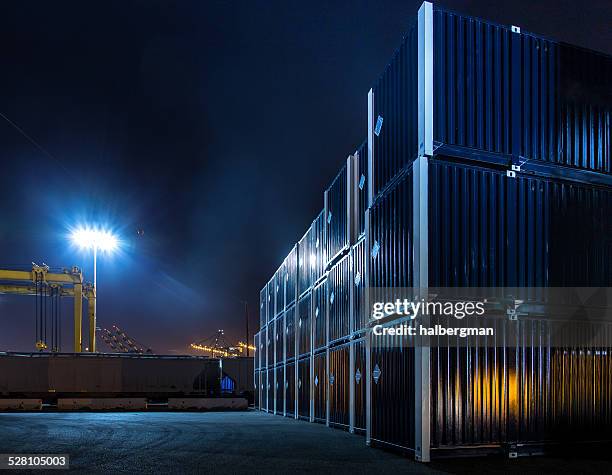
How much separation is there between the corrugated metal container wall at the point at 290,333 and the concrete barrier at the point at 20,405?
56.2 ft

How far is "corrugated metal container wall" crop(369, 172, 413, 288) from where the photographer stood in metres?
10.6

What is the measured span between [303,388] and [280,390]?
5742 mm

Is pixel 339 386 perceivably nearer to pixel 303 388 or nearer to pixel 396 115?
pixel 303 388

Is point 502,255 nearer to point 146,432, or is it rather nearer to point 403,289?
point 403,289

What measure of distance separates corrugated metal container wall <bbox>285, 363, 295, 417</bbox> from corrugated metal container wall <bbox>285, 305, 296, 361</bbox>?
0.45 metres

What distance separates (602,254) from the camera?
1134cm

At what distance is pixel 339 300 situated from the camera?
1766cm

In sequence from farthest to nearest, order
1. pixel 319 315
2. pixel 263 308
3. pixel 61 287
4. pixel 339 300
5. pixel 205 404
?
pixel 61 287
pixel 205 404
pixel 263 308
pixel 319 315
pixel 339 300

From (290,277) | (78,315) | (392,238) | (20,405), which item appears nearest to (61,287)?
(78,315)

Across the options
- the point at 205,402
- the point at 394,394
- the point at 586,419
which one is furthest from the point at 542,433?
the point at 205,402

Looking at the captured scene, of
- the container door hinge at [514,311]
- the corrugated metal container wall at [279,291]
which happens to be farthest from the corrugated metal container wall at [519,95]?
the corrugated metal container wall at [279,291]

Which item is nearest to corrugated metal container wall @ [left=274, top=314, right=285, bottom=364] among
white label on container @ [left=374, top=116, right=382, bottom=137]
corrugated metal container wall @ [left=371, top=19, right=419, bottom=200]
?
corrugated metal container wall @ [left=371, top=19, right=419, bottom=200]

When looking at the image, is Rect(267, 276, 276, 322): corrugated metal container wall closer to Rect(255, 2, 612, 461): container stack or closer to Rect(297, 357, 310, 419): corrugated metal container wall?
Rect(297, 357, 310, 419): corrugated metal container wall

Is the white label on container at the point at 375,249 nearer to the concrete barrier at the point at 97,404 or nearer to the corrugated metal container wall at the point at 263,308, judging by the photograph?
the corrugated metal container wall at the point at 263,308
